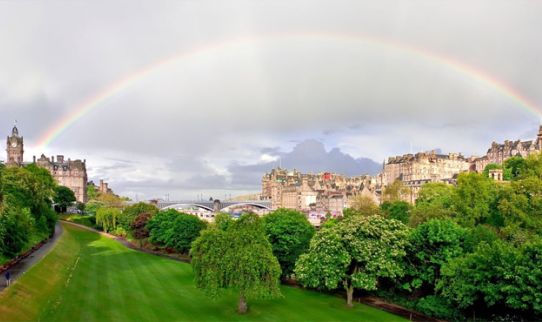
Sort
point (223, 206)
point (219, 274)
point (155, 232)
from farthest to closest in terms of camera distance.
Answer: point (223, 206)
point (155, 232)
point (219, 274)

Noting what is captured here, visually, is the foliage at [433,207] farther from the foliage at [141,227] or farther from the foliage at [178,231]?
the foliage at [141,227]

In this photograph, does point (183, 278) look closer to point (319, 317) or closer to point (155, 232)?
point (319, 317)

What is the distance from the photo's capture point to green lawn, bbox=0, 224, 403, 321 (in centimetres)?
3622

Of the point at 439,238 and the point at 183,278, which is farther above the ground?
the point at 439,238

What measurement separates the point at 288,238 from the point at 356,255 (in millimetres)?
12095

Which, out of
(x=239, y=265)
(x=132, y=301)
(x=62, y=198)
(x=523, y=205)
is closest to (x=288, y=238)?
(x=239, y=265)

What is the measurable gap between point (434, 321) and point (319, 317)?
1029cm

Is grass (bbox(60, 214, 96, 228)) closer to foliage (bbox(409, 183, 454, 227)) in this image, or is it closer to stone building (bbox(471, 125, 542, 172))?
foliage (bbox(409, 183, 454, 227))

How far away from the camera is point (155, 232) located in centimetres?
8281

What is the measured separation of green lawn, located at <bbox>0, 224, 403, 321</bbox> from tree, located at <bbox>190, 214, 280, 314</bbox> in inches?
99.0

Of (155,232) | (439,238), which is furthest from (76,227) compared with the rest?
(439,238)

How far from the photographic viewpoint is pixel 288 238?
55.7 meters

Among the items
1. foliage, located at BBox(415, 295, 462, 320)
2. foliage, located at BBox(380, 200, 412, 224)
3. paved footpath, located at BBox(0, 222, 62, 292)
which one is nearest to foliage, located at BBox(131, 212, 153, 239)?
paved footpath, located at BBox(0, 222, 62, 292)

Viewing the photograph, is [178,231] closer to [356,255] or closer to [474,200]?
[356,255]
